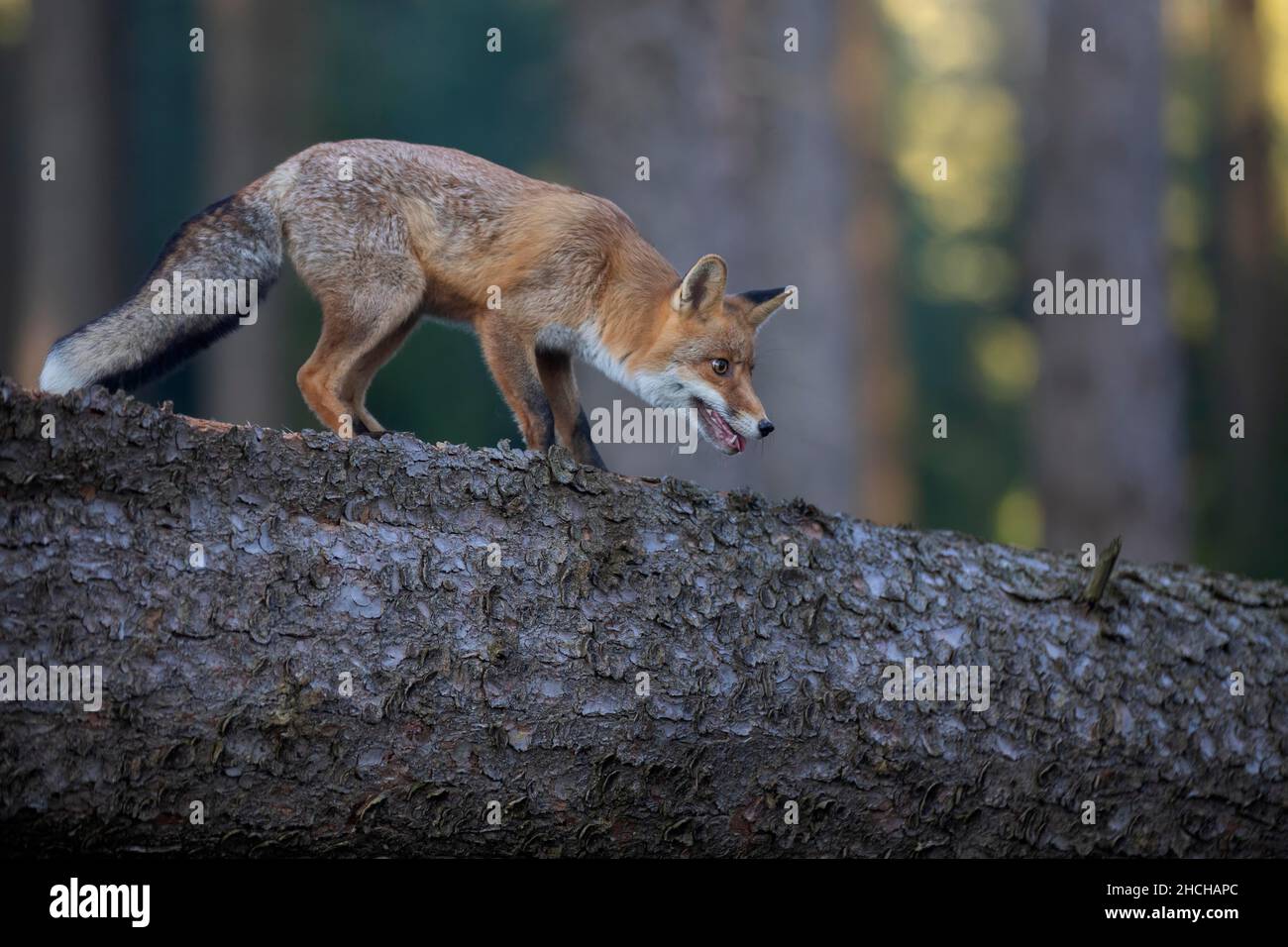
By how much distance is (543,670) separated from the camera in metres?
4.91

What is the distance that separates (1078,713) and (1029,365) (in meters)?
31.4

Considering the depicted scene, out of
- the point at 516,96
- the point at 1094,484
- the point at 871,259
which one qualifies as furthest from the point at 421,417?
the point at 1094,484

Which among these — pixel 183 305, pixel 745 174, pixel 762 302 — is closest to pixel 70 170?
pixel 745 174

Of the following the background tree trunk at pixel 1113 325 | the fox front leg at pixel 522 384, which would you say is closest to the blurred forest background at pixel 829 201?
the background tree trunk at pixel 1113 325

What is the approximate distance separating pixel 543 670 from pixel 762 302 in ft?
10.7

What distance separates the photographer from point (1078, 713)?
5.54 m

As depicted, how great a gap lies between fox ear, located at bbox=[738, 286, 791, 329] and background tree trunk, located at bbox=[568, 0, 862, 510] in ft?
8.35

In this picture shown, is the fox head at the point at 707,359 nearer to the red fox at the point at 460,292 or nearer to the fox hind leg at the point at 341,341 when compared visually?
the red fox at the point at 460,292

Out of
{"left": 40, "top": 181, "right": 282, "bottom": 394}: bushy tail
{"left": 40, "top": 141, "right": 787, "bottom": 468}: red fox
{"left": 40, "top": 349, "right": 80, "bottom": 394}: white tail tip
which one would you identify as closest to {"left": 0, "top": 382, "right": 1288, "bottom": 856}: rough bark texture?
{"left": 40, "top": 349, "right": 80, "bottom": 394}: white tail tip

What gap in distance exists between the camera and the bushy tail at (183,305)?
5695 mm

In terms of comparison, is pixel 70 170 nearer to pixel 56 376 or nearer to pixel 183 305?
pixel 183 305

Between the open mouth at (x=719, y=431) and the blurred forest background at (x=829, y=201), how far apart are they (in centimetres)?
84

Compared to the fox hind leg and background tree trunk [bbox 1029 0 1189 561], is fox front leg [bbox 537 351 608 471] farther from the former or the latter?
background tree trunk [bbox 1029 0 1189 561]

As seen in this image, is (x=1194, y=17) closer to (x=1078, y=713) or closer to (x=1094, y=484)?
(x=1094, y=484)
